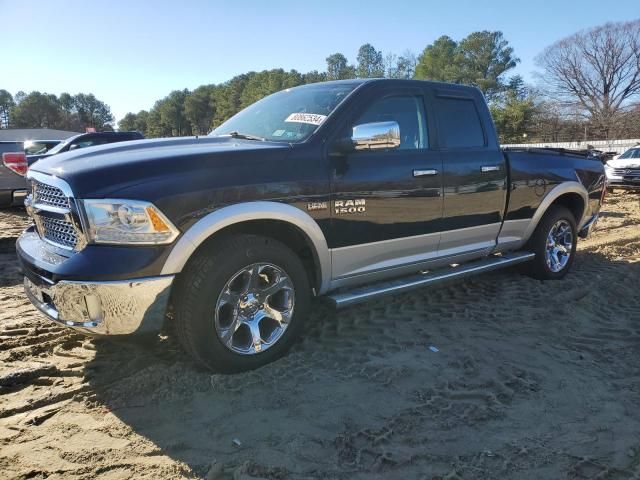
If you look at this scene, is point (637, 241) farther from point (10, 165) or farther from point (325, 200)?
point (10, 165)

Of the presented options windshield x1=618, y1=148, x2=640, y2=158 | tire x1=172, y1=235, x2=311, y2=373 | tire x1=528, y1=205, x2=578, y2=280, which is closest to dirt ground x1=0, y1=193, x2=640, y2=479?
tire x1=172, y1=235, x2=311, y2=373

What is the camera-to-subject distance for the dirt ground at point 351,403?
8.07 ft

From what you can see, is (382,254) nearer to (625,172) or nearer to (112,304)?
(112,304)

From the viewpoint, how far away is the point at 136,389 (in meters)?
3.06

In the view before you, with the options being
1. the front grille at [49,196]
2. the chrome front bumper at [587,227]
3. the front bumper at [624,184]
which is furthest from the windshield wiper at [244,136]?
the front bumper at [624,184]

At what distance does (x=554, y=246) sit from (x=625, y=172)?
37.3ft

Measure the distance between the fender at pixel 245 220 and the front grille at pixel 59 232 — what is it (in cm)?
59

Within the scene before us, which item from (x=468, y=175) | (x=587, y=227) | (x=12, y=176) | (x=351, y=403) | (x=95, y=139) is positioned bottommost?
(x=351, y=403)

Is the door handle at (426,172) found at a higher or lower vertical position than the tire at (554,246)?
higher

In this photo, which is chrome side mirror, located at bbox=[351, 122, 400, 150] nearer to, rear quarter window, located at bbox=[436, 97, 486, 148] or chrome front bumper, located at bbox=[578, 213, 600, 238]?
rear quarter window, located at bbox=[436, 97, 486, 148]

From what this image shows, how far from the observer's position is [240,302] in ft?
10.6

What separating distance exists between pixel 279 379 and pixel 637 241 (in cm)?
674

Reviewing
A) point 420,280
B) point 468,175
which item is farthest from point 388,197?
point 468,175

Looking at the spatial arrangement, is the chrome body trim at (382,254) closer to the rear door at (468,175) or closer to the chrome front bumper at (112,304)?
the rear door at (468,175)
